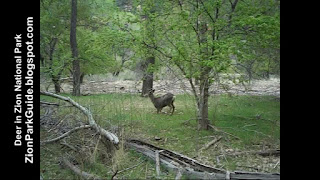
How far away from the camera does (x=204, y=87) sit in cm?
586

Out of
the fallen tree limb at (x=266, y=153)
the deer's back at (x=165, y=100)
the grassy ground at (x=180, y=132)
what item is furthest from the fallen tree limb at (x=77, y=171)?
the deer's back at (x=165, y=100)

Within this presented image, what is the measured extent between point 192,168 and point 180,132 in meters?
2.17

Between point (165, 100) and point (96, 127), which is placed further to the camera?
point (165, 100)

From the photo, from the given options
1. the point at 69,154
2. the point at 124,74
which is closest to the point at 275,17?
the point at 69,154

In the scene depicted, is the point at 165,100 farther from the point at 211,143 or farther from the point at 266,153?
the point at 266,153

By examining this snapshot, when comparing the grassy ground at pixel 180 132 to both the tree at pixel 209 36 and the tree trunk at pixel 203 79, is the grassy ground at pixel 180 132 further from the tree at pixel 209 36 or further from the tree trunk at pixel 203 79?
the tree at pixel 209 36

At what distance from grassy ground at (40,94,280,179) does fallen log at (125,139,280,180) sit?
0.17m

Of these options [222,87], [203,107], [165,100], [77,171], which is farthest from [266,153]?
[165,100]

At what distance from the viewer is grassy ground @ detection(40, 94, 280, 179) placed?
13.6 ft

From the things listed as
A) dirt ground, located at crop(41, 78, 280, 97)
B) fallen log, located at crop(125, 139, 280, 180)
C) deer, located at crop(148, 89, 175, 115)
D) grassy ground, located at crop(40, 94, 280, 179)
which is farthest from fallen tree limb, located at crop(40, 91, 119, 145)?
deer, located at crop(148, 89, 175, 115)

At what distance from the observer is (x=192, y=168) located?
4.00 metres

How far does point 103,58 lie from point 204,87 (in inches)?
160
